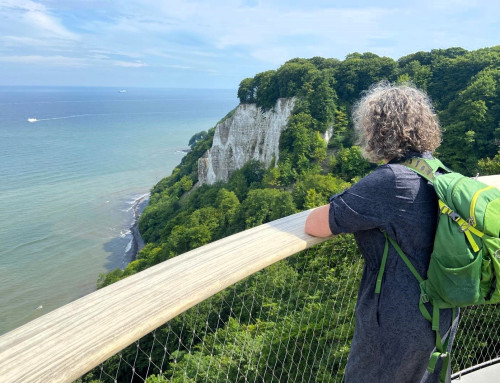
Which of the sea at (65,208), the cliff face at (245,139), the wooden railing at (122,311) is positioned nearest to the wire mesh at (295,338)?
the wooden railing at (122,311)

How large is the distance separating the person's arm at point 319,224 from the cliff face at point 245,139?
3456cm

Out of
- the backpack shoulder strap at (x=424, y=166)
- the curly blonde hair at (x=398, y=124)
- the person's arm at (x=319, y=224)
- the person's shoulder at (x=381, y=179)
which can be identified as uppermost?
the curly blonde hair at (x=398, y=124)

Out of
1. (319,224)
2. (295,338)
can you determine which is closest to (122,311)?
(319,224)

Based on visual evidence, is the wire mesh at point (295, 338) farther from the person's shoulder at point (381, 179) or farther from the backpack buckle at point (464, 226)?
the backpack buckle at point (464, 226)

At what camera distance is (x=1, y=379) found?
0.98 m

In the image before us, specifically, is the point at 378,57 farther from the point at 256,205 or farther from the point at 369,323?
the point at 369,323

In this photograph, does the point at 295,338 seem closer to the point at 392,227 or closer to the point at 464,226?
the point at 392,227

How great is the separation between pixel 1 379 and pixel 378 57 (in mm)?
44328

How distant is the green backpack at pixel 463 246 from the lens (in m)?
1.50

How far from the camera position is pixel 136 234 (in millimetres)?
43000

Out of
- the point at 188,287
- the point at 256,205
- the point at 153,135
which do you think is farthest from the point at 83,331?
the point at 153,135

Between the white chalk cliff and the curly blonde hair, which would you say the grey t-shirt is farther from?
the white chalk cliff

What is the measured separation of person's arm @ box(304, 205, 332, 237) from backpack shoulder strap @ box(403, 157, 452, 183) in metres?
0.45

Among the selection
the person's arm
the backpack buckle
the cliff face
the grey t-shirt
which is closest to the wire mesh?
the person's arm
